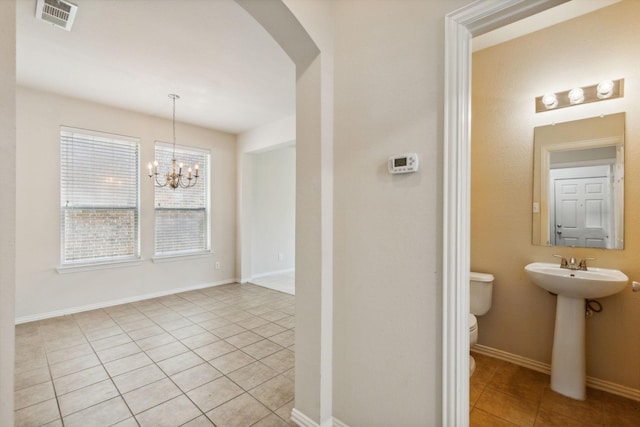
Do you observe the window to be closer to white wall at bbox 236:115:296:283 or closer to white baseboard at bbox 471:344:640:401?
white wall at bbox 236:115:296:283

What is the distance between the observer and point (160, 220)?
438cm

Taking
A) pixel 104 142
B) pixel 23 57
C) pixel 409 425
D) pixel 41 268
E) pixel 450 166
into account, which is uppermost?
pixel 23 57

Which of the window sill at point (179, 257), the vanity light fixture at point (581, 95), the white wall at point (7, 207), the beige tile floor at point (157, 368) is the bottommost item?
the beige tile floor at point (157, 368)

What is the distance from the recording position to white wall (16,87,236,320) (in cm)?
329

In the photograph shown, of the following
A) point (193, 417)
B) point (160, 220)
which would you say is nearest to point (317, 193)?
point (193, 417)

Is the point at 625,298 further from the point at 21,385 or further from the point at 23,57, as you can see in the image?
the point at 23,57

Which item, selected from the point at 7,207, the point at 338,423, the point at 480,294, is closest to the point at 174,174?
the point at 7,207

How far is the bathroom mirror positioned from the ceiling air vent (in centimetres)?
367

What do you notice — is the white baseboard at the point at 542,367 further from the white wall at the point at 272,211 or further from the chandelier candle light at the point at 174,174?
the white wall at the point at 272,211

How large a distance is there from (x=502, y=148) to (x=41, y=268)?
526 centimetres

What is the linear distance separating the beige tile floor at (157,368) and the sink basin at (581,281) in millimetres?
2027

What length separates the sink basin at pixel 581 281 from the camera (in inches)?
71.5

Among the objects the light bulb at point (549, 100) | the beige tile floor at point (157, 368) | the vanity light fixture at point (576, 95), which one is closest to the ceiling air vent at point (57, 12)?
the beige tile floor at point (157, 368)

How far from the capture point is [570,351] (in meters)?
2.02
